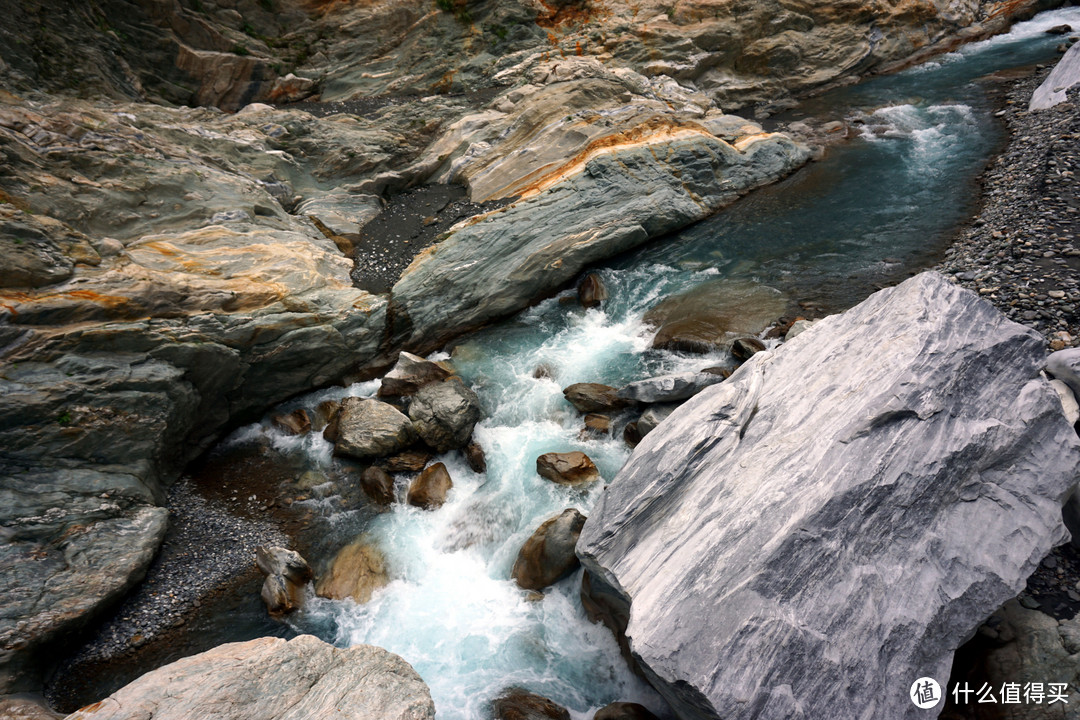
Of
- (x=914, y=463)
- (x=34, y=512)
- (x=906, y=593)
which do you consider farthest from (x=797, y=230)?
(x=34, y=512)

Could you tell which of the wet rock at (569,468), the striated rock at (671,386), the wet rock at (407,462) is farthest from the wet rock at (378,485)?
the striated rock at (671,386)

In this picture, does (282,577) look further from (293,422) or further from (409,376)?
(409,376)

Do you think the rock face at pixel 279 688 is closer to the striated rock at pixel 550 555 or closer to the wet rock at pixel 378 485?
the striated rock at pixel 550 555

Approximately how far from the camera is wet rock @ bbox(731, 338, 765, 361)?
12492mm

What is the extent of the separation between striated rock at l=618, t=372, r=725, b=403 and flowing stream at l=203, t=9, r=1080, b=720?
86cm

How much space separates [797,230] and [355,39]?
21517 millimetres

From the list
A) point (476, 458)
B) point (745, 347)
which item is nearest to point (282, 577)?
point (476, 458)

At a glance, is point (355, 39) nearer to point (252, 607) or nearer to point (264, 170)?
point (264, 170)

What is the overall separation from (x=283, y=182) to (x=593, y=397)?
1358cm

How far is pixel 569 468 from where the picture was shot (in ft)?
36.5

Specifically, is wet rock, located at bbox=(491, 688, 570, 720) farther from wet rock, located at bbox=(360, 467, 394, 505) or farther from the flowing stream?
wet rock, located at bbox=(360, 467, 394, 505)

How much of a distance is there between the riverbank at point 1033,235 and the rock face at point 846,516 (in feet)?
10.2

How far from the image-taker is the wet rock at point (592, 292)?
52.4 feet

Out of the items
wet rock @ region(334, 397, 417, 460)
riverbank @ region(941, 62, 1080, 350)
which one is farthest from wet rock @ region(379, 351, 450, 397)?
riverbank @ region(941, 62, 1080, 350)
